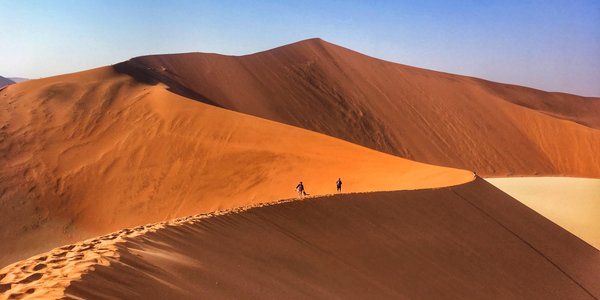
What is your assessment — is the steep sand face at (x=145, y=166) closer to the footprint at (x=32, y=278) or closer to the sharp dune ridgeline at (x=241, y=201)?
the sharp dune ridgeline at (x=241, y=201)

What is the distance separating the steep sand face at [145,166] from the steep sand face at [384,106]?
326 inches

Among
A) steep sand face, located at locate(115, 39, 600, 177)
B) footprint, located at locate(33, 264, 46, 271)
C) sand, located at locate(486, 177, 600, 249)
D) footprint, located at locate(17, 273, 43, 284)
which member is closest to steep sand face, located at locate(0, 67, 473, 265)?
sand, located at locate(486, 177, 600, 249)

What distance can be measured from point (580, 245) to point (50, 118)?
62.3ft

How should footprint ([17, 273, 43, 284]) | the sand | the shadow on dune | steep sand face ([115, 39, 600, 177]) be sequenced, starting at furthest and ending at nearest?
steep sand face ([115, 39, 600, 177]) < the sand < the shadow on dune < footprint ([17, 273, 43, 284])

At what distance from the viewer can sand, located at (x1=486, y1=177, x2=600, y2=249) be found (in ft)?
63.4

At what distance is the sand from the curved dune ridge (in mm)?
6178

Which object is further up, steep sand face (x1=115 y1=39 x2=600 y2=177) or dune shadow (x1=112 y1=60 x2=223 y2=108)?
steep sand face (x1=115 y1=39 x2=600 y2=177)

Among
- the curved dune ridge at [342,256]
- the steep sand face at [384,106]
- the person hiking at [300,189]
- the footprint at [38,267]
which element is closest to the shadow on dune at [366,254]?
the curved dune ridge at [342,256]

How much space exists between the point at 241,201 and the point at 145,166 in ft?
14.5

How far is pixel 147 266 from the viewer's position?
5375 millimetres

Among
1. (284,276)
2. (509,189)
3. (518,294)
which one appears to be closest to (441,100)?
(509,189)

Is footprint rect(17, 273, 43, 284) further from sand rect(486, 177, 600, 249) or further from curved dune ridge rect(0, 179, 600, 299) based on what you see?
sand rect(486, 177, 600, 249)

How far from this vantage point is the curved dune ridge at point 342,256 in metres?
5.10

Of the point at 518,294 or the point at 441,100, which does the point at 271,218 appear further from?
the point at 441,100
